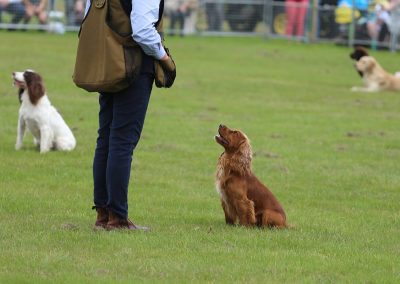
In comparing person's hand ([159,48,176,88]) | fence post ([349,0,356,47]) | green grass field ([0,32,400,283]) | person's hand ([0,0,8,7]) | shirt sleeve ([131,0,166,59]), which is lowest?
fence post ([349,0,356,47])

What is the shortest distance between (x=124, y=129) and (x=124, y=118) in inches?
3.3

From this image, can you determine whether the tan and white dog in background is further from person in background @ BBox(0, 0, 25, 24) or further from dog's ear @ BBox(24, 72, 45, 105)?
person in background @ BBox(0, 0, 25, 24)

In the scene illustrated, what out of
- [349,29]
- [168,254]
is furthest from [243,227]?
[349,29]

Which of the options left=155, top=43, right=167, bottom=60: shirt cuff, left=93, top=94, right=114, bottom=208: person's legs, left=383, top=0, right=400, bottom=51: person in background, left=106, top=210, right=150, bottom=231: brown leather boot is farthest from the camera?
left=383, top=0, right=400, bottom=51: person in background

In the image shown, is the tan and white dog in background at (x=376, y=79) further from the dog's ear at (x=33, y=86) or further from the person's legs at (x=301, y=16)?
the dog's ear at (x=33, y=86)

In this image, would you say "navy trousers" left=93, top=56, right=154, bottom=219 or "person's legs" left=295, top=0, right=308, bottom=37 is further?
"person's legs" left=295, top=0, right=308, bottom=37

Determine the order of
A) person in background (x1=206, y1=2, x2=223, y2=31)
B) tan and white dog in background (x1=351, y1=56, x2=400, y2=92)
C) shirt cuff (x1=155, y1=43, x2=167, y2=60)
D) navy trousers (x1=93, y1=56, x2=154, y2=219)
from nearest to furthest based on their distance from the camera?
shirt cuff (x1=155, y1=43, x2=167, y2=60) → navy trousers (x1=93, y1=56, x2=154, y2=219) → tan and white dog in background (x1=351, y1=56, x2=400, y2=92) → person in background (x1=206, y1=2, x2=223, y2=31)

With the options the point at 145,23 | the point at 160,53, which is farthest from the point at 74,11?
the point at 145,23

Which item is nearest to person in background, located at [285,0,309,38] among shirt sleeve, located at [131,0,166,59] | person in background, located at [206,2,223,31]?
person in background, located at [206,2,223,31]

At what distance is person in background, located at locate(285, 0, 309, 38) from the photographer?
104ft

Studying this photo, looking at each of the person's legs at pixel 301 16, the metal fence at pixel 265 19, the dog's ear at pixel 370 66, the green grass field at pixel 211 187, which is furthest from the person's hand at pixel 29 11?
the dog's ear at pixel 370 66

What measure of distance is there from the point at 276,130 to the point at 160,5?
820 centimetres

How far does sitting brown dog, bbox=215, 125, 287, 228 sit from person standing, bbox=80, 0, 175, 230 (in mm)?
953

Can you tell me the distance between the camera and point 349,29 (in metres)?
31.2
